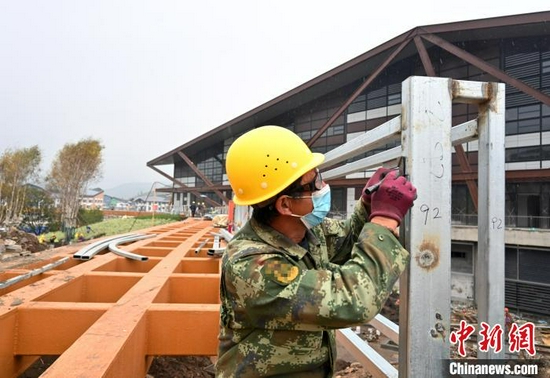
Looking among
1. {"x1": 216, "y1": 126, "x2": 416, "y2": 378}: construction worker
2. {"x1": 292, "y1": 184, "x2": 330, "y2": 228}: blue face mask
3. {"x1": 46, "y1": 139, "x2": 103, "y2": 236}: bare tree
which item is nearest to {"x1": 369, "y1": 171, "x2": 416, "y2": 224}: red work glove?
{"x1": 216, "y1": 126, "x2": 416, "y2": 378}: construction worker

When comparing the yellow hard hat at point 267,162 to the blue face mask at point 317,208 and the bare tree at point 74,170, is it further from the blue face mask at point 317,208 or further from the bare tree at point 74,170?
the bare tree at point 74,170

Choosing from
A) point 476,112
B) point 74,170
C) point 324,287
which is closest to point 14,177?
point 74,170

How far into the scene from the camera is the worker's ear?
4.54 ft

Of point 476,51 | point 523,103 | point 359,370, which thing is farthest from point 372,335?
point 476,51

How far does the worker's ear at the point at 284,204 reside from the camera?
1384mm

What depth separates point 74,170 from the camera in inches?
1160

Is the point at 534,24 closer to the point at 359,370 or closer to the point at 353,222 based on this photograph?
the point at 359,370

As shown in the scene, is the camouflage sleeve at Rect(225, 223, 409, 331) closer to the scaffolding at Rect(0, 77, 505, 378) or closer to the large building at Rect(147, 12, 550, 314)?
the scaffolding at Rect(0, 77, 505, 378)

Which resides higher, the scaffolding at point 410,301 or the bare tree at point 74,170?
the bare tree at point 74,170

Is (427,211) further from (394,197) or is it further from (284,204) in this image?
(284,204)

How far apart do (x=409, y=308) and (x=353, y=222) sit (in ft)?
1.81

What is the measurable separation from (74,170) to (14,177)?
14.9 ft

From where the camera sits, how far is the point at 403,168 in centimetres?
133

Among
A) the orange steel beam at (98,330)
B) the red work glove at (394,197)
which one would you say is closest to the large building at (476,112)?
the orange steel beam at (98,330)
